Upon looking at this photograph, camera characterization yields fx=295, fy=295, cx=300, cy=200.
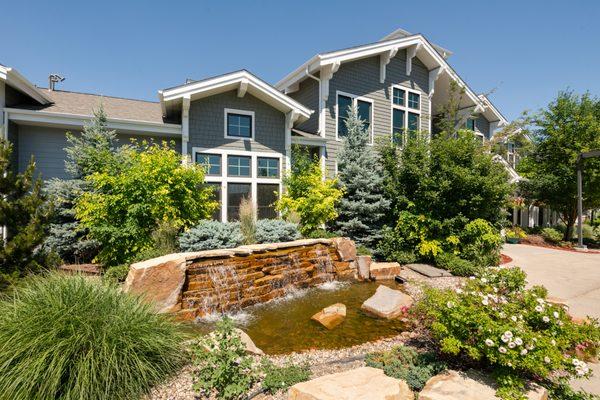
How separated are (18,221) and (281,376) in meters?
5.03

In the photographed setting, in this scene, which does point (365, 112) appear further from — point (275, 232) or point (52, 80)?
point (52, 80)

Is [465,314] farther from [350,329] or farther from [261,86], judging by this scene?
[261,86]

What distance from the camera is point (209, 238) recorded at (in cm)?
707

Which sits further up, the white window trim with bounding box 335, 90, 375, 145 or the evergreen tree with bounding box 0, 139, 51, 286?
the white window trim with bounding box 335, 90, 375, 145

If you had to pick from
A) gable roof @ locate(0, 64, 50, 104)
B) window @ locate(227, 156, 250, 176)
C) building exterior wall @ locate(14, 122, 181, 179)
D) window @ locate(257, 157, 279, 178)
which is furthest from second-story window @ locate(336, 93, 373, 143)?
gable roof @ locate(0, 64, 50, 104)

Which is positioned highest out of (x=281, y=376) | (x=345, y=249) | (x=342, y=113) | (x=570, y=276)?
(x=342, y=113)

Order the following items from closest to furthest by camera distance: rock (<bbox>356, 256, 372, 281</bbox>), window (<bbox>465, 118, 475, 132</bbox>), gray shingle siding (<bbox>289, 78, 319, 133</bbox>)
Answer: rock (<bbox>356, 256, 372, 281</bbox>) → gray shingle siding (<bbox>289, 78, 319, 133</bbox>) → window (<bbox>465, 118, 475, 132</bbox>)

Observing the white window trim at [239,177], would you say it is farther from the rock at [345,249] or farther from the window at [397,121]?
the window at [397,121]

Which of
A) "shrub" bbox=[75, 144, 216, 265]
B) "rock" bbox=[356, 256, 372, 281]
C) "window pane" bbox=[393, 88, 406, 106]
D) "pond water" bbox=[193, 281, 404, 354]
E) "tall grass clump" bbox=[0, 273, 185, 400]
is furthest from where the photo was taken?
"window pane" bbox=[393, 88, 406, 106]

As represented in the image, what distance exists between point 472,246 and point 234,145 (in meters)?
8.37

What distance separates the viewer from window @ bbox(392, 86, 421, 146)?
44.9ft

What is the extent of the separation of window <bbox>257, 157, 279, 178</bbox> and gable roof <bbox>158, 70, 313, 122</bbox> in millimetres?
1935

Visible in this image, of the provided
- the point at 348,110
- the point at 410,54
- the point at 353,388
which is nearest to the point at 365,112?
the point at 348,110

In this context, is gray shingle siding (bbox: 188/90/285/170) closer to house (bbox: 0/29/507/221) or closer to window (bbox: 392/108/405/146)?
house (bbox: 0/29/507/221)
